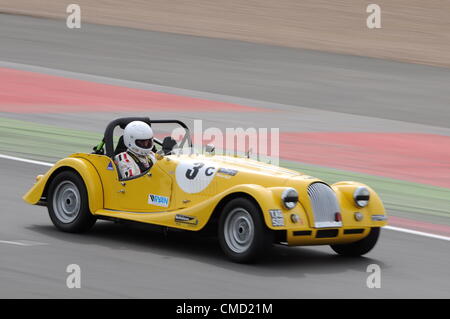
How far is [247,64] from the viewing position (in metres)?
30.3

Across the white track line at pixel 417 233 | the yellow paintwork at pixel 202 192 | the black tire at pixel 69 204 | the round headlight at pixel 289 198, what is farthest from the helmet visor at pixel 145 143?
the white track line at pixel 417 233

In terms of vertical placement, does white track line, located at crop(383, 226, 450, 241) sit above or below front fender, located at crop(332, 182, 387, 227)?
below

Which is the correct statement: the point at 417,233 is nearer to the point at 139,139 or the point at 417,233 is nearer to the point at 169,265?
the point at 139,139

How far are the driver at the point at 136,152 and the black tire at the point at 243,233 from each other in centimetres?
142

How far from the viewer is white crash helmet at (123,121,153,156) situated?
11.7 metres

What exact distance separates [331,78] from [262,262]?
1863cm
